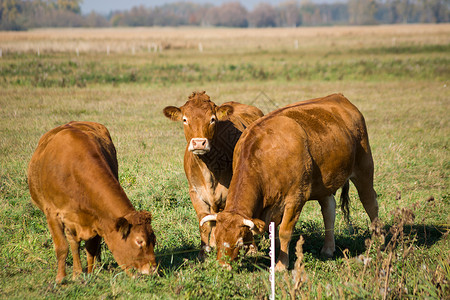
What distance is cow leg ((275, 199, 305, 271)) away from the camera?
614 cm

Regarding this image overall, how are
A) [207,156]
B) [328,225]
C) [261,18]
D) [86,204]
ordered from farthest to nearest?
[261,18] → [328,225] → [207,156] → [86,204]

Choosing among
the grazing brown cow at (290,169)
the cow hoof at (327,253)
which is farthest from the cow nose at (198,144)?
the cow hoof at (327,253)

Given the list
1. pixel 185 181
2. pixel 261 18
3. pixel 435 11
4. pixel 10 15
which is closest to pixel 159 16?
pixel 261 18

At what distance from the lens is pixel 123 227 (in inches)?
203

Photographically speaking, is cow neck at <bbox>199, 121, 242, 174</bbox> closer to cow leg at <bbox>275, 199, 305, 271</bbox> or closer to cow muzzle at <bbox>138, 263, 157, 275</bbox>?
cow leg at <bbox>275, 199, 305, 271</bbox>

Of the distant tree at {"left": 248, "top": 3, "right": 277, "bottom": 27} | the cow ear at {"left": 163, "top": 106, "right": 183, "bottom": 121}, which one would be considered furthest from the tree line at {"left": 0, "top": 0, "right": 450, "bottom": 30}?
the cow ear at {"left": 163, "top": 106, "right": 183, "bottom": 121}

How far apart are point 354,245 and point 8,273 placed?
187 inches

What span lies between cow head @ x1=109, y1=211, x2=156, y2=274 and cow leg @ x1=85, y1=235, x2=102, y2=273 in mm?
748

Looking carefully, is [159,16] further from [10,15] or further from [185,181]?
[185,181]

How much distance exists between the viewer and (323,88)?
23.5m

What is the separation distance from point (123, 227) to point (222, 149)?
2243mm

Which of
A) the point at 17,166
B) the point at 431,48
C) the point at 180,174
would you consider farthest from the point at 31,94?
the point at 431,48

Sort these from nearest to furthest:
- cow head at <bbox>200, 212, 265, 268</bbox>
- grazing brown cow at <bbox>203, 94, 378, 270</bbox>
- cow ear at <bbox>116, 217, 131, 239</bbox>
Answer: cow ear at <bbox>116, 217, 131, 239</bbox>, cow head at <bbox>200, 212, 265, 268</bbox>, grazing brown cow at <bbox>203, 94, 378, 270</bbox>

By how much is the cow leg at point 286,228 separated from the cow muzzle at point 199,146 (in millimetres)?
1209
